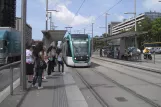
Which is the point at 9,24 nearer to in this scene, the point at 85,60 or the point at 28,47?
the point at 85,60

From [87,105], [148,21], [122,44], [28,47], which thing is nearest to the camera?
[87,105]

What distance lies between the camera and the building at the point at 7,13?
81.0m

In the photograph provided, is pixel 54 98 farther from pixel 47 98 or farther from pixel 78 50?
pixel 78 50

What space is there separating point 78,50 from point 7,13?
6110 centimetres

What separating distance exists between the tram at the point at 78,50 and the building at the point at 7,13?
56.4 metres

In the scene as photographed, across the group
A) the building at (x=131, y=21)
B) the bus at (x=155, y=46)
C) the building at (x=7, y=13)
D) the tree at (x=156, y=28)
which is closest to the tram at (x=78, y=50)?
the building at (x=7, y=13)

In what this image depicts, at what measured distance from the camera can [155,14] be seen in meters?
161

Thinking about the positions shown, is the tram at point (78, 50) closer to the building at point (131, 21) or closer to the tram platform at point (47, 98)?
the tram platform at point (47, 98)

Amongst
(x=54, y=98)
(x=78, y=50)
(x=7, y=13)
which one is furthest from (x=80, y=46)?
(x=7, y=13)

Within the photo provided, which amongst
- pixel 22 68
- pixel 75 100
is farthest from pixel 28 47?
pixel 75 100

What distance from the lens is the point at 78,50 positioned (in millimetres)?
26750

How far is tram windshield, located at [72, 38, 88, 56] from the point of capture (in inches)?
1050

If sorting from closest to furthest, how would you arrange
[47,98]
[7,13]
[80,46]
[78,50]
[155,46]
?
[47,98] → [78,50] → [80,46] → [7,13] → [155,46]

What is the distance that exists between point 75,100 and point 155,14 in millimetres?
157094
